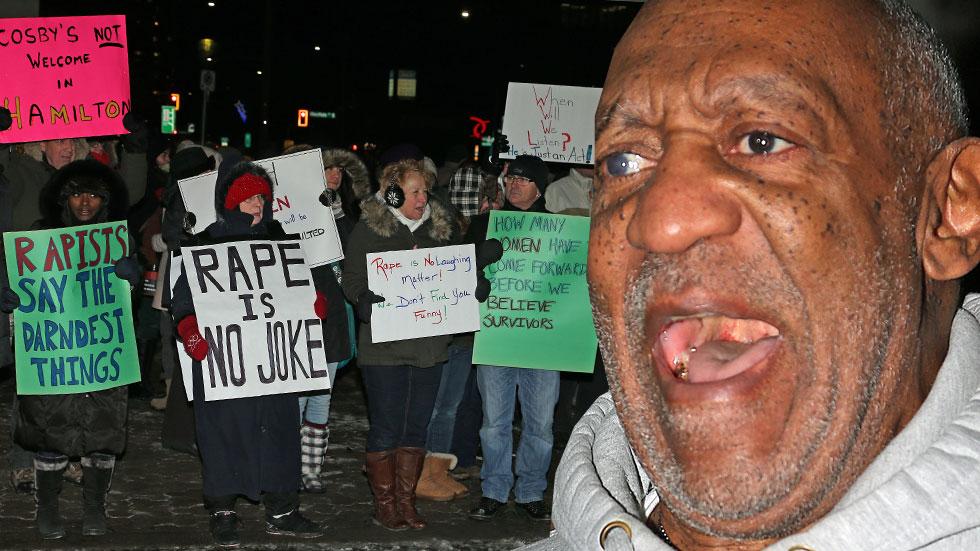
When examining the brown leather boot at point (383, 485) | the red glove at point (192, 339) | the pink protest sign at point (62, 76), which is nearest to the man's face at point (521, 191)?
the brown leather boot at point (383, 485)

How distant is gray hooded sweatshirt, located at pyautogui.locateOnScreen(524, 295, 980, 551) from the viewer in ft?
3.29

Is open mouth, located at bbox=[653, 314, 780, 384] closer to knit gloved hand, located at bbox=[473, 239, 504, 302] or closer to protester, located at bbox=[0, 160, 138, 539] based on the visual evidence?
protester, located at bbox=[0, 160, 138, 539]

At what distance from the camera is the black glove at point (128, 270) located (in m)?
6.94

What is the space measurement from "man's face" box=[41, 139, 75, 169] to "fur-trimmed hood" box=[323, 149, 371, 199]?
1886 mm

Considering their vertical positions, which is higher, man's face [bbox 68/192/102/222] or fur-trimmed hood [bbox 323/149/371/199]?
fur-trimmed hood [bbox 323/149/371/199]

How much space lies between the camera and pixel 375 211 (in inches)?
290

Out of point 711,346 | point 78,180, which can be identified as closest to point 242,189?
point 78,180

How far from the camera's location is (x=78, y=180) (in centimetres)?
710

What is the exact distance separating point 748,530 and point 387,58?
6453cm

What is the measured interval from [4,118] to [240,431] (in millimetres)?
2597

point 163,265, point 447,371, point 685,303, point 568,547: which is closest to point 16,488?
point 163,265

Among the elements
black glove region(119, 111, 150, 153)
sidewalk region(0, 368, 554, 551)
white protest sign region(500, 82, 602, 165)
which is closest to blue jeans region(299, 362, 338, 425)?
sidewalk region(0, 368, 554, 551)

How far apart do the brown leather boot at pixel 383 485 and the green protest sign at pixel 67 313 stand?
5.26ft

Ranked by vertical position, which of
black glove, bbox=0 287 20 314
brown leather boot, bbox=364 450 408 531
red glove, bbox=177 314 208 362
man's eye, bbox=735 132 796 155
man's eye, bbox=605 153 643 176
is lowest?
brown leather boot, bbox=364 450 408 531
